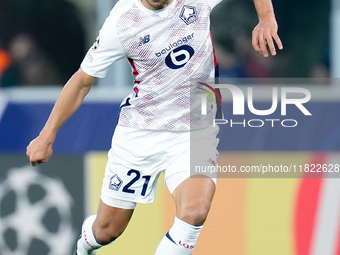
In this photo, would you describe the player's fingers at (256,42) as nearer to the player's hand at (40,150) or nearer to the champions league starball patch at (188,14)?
the champions league starball patch at (188,14)

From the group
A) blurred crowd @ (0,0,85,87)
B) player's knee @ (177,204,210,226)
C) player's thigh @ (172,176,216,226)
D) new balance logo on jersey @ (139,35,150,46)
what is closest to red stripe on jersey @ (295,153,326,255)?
player's thigh @ (172,176,216,226)

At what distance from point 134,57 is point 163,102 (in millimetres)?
286

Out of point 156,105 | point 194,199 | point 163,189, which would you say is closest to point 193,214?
point 194,199

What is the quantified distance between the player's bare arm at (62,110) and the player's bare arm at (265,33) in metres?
0.89

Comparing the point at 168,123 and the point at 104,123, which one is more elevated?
the point at 168,123

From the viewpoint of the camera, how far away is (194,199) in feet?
9.51

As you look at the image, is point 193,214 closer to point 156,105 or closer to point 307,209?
point 156,105

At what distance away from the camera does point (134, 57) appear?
3027 mm

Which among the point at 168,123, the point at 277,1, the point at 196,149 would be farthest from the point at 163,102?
the point at 277,1

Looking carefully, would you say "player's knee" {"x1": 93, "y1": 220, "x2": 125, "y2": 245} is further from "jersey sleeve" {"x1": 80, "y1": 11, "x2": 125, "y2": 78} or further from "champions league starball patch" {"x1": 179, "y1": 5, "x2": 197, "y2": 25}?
"champions league starball patch" {"x1": 179, "y1": 5, "x2": 197, "y2": 25}

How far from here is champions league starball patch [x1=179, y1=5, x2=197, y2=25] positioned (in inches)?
116

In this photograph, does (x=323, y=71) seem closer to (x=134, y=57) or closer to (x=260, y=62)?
(x=260, y=62)

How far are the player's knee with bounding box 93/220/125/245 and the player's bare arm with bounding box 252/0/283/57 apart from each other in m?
1.32

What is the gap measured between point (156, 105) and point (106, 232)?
84cm
